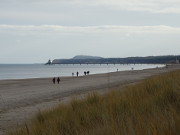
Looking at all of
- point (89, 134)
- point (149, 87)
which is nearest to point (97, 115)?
point (89, 134)

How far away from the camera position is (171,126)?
3.34 metres

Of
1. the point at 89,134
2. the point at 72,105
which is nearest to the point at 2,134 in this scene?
the point at 72,105

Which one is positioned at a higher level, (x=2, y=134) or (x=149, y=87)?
(x=149, y=87)

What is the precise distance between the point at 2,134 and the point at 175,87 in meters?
4.64

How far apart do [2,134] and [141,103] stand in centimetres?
446

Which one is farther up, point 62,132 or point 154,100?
point 154,100

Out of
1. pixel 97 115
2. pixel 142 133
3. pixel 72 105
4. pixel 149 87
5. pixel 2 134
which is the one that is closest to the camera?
pixel 142 133

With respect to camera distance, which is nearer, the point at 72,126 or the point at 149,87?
the point at 72,126

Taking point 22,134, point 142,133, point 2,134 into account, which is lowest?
point 2,134

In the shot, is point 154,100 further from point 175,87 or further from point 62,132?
point 62,132

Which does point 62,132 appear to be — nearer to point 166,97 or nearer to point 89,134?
point 89,134

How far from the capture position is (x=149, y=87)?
8.91m

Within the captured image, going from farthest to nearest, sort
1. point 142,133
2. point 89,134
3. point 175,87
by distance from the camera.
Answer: point 175,87, point 89,134, point 142,133

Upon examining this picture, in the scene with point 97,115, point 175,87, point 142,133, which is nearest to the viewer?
point 142,133
